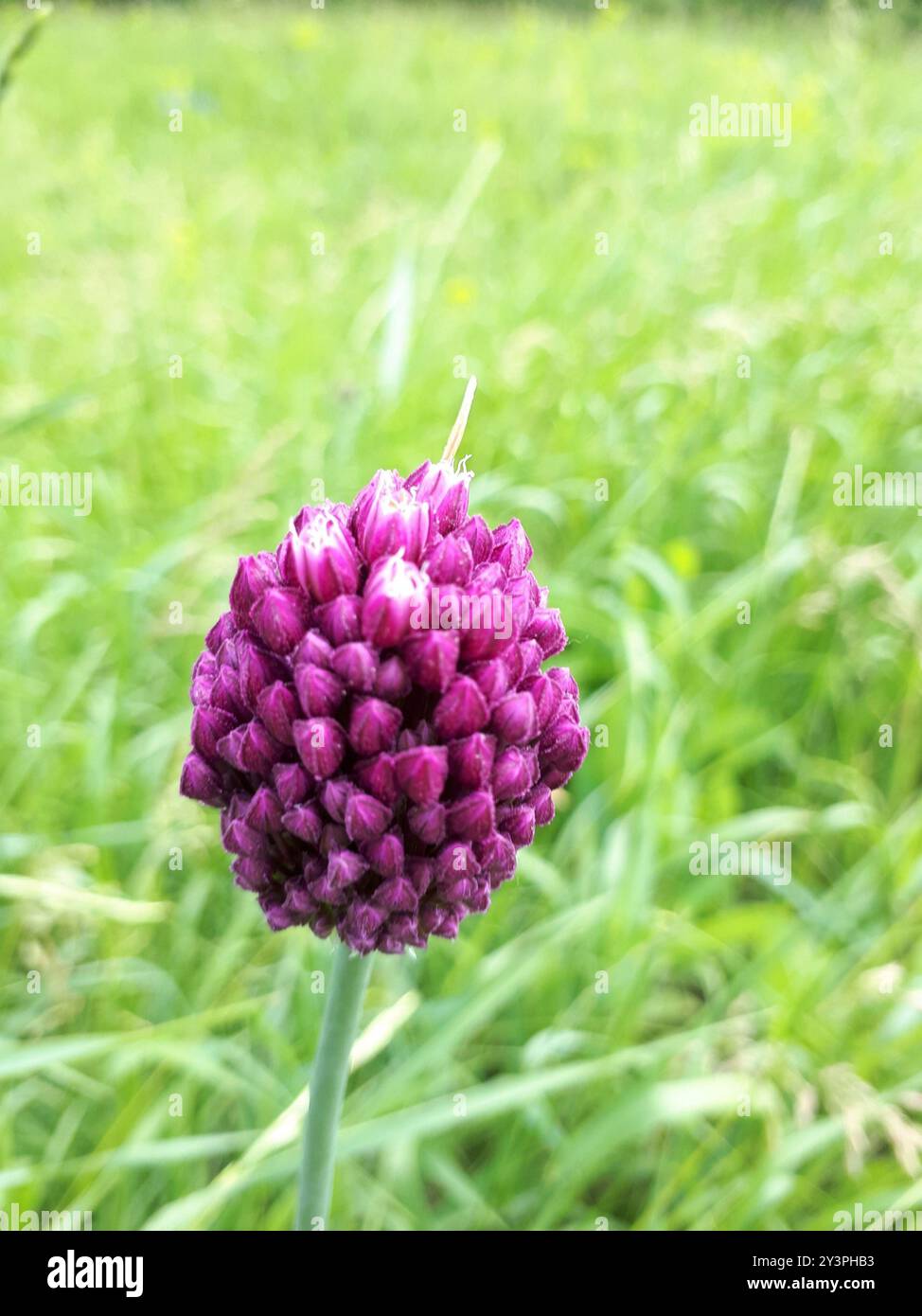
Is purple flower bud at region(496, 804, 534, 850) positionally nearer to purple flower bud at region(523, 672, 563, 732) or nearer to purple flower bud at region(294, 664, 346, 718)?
purple flower bud at region(523, 672, 563, 732)

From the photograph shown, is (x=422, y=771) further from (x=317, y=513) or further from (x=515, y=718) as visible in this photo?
(x=317, y=513)

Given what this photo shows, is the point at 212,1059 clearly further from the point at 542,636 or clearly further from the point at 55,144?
the point at 55,144

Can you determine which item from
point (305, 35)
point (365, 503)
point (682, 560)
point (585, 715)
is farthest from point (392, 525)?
point (305, 35)

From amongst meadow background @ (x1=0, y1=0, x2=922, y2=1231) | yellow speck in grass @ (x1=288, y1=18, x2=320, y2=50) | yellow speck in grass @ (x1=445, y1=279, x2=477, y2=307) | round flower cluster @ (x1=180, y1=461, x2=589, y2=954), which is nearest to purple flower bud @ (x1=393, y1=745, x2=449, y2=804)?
round flower cluster @ (x1=180, y1=461, x2=589, y2=954)

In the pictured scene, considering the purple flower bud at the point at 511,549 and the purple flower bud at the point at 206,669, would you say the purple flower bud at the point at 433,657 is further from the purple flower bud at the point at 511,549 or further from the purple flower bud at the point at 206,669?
the purple flower bud at the point at 206,669

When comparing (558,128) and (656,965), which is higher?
(558,128)
